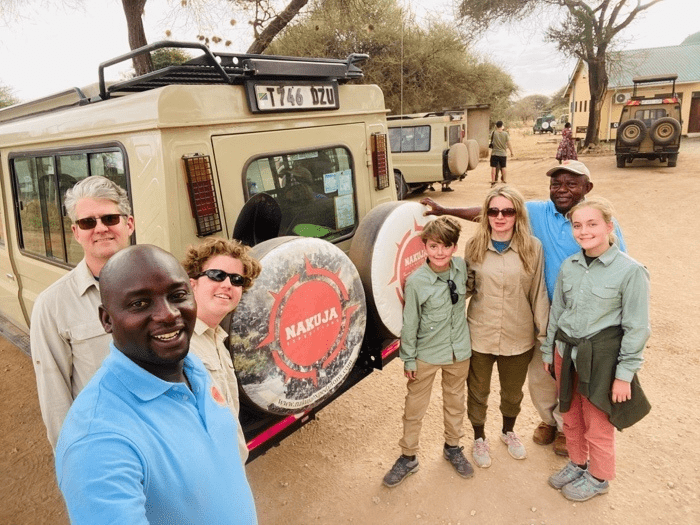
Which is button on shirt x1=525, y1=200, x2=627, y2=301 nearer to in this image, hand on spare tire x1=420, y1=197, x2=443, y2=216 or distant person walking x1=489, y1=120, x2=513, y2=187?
hand on spare tire x1=420, y1=197, x2=443, y2=216

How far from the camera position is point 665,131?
13.4 meters

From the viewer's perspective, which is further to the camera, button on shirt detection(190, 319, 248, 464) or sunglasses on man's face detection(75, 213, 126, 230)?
sunglasses on man's face detection(75, 213, 126, 230)

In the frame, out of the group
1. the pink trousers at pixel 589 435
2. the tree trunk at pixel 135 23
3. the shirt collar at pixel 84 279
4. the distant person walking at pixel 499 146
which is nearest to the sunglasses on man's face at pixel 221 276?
the shirt collar at pixel 84 279

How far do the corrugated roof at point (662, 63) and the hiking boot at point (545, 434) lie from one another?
2575cm

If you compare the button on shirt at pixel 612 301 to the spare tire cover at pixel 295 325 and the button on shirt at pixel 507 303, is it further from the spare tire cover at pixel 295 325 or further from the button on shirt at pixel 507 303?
the spare tire cover at pixel 295 325

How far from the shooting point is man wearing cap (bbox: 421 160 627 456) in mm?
2657

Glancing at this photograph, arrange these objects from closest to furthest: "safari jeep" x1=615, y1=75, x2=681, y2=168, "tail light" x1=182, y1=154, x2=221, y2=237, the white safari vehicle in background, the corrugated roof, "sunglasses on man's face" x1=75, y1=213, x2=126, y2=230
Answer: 1. "sunglasses on man's face" x1=75, y1=213, x2=126, y2=230
2. the white safari vehicle in background
3. "tail light" x1=182, y1=154, x2=221, y2=237
4. "safari jeep" x1=615, y1=75, x2=681, y2=168
5. the corrugated roof

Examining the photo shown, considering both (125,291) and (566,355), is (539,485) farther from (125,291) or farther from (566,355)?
(125,291)

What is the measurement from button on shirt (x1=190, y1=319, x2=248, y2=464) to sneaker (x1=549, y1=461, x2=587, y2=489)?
74.0 inches

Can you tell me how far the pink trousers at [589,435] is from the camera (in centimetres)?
252

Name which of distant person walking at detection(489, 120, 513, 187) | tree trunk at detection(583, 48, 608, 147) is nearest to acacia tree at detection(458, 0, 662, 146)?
tree trunk at detection(583, 48, 608, 147)

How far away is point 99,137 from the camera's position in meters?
2.46

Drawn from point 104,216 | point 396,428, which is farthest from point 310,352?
point 396,428

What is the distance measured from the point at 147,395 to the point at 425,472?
228cm
